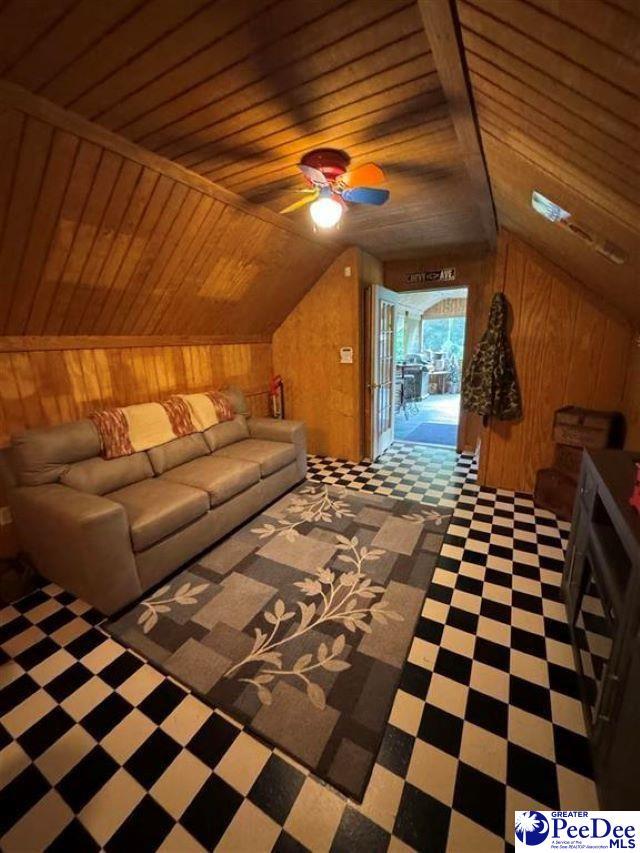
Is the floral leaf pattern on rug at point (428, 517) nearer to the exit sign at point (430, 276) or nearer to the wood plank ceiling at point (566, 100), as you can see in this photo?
the wood plank ceiling at point (566, 100)

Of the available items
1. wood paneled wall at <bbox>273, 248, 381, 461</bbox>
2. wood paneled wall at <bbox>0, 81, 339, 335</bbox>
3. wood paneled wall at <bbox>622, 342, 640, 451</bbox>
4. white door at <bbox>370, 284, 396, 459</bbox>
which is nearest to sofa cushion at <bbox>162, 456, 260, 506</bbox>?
wood paneled wall at <bbox>0, 81, 339, 335</bbox>

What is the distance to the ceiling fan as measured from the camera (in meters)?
1.79

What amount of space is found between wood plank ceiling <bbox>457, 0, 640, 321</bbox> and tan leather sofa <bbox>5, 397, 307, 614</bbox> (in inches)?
93.9

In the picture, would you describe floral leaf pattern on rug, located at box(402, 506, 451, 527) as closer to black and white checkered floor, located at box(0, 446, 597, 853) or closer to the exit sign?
black and white checkered floor, located at box(0, 446, 597, 853)

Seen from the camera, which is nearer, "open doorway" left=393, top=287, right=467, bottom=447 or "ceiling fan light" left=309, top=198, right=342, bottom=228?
"ceiling fan light" left=309, top=198, right=342, bottom=228

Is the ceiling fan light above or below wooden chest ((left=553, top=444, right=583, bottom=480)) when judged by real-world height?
above

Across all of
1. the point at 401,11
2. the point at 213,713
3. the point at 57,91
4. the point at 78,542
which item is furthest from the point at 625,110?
the point at 78,542

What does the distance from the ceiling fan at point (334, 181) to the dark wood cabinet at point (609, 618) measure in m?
1.83

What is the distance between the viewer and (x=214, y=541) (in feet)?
8.34

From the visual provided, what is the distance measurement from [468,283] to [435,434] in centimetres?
225

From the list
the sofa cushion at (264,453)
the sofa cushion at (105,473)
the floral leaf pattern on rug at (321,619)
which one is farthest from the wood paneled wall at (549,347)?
the sofa cushion at (105,473)

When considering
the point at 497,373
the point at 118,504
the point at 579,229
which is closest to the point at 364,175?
the point at 579,229

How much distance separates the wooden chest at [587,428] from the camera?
2.62m

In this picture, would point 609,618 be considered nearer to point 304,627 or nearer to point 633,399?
point 304,627
